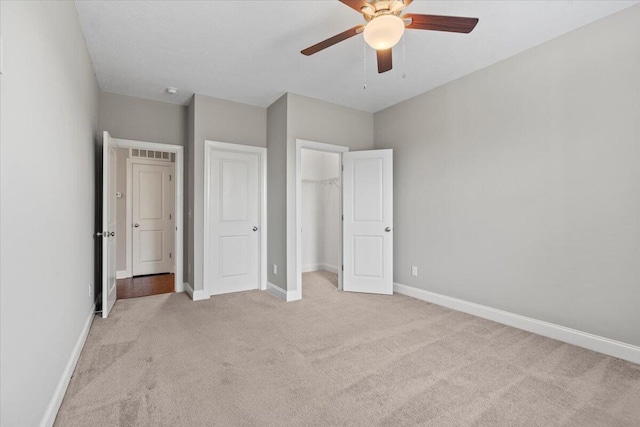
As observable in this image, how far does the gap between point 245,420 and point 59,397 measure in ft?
3.64

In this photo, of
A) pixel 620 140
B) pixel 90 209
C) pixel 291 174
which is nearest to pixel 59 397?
pixel 90 209

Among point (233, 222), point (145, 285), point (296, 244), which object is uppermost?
point (233, 222)

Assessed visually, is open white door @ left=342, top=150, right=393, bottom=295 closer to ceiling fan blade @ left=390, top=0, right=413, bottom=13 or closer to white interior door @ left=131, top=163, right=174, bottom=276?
ceiling fan blade @ left=390, top=0, right=413, bottom=13

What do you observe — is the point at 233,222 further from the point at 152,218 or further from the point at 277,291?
the point at 152,218

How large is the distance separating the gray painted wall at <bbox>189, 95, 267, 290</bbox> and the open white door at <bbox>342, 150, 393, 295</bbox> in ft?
5.12

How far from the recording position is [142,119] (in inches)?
161

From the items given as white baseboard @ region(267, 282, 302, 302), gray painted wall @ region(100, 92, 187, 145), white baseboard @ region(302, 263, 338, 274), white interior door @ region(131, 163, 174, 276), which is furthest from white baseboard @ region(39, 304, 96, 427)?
white baseboard @ region(302, 263, 338, 274)

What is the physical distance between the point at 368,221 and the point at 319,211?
202 cm

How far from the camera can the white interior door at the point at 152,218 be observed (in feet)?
17.9

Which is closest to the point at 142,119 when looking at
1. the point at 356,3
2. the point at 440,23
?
the point at 356,3

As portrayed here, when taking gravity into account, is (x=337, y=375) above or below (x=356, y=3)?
below

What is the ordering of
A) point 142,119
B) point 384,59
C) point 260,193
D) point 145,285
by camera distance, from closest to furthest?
point 384,59, point 142,119, point 260,193, point 145,285

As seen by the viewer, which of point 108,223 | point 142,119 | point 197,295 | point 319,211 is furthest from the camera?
point 319,211

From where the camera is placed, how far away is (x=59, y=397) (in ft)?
5.85
